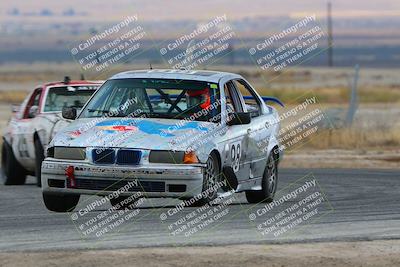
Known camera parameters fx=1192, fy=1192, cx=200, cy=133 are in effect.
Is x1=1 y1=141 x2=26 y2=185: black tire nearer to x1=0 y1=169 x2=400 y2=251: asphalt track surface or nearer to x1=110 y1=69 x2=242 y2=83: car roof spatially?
x1=0 y1=169 x2=400 y2=251: asphalt track surface

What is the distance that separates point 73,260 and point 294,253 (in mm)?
1828

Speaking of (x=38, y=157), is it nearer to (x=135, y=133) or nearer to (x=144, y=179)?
(x=135, y=133)

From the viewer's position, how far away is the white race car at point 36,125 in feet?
55.2

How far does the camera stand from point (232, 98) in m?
13.9

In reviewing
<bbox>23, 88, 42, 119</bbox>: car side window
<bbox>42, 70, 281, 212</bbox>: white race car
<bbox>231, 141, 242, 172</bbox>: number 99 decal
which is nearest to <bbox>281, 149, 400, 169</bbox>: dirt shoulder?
<bbox>23, 88, 42, 119</bbox>: car side window

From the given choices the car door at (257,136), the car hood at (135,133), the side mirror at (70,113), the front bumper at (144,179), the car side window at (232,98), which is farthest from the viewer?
the car door at (257,136)

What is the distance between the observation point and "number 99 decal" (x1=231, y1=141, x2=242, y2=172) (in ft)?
43.2

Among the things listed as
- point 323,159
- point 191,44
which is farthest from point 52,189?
point 323,159

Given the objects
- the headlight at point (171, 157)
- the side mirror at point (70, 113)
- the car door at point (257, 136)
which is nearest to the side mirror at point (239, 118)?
the car door at point (257, 136)

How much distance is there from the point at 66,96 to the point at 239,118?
16.0 ft

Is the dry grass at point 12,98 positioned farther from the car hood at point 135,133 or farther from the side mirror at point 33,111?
the car hood at point 135,133

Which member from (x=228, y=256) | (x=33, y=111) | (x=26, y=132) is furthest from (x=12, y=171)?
(x=228, y=256)

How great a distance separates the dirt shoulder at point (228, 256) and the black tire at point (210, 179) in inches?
84.0

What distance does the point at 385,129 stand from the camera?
28828mm
